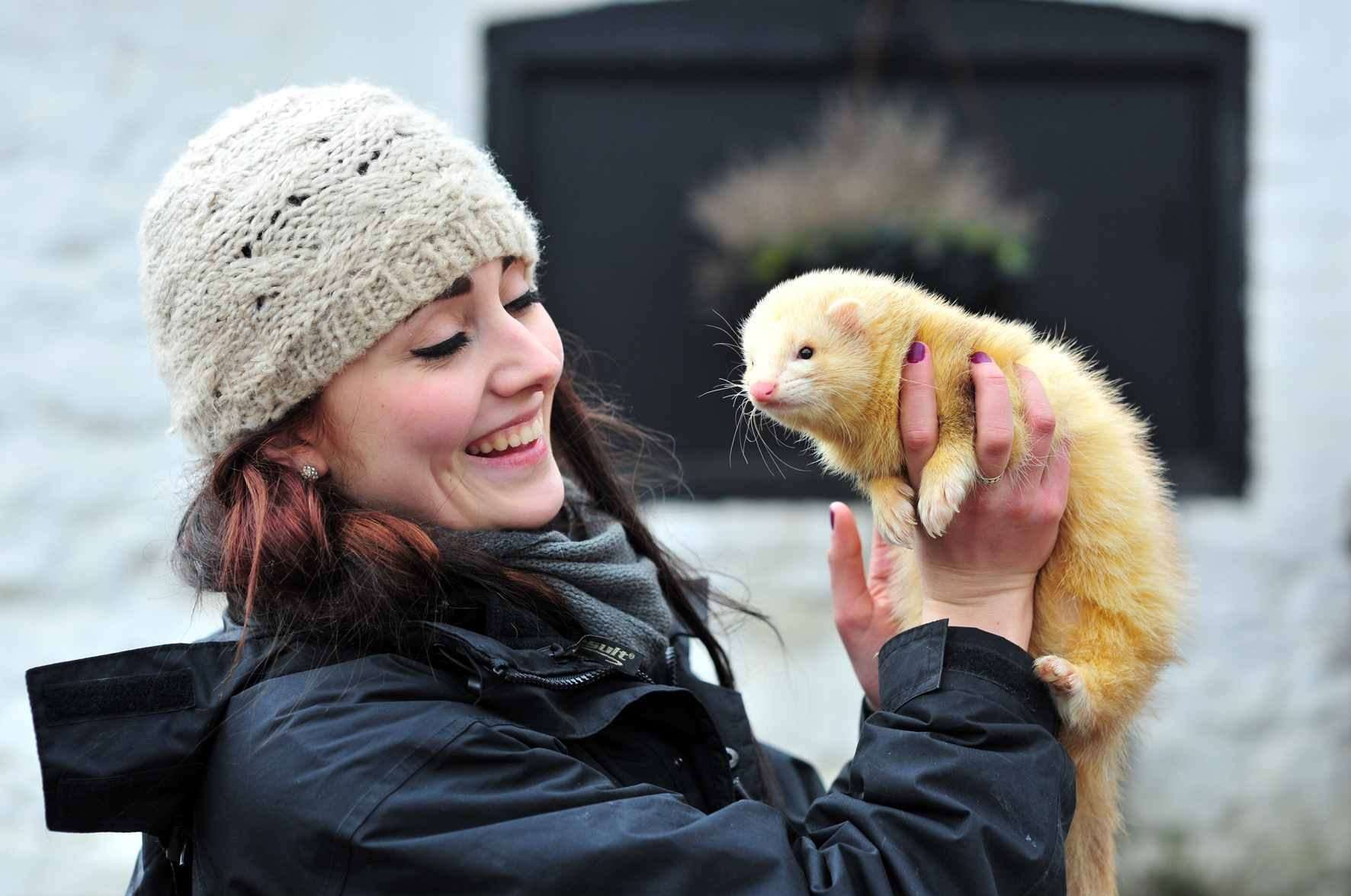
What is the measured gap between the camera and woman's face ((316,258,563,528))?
5.24 feet

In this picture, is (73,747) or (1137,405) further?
(1137,405)

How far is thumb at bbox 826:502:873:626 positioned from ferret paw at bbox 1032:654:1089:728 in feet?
1.26

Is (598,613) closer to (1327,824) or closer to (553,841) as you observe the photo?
(553,841)

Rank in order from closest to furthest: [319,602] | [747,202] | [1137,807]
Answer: [319,602]
[747,202]
[1137,807]

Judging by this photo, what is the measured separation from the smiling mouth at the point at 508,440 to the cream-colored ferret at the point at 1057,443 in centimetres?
29

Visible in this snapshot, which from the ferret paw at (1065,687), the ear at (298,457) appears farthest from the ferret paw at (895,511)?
the ear at (298,457)

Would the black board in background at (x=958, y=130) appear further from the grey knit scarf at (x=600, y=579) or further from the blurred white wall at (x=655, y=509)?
the grey knit scarf at (x=600, y=579)

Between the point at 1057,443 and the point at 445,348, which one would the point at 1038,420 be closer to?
the point at 1057,443

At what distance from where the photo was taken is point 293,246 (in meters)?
1.56

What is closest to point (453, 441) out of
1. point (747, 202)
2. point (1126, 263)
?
point (747, 202)

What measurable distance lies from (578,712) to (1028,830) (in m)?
0.53

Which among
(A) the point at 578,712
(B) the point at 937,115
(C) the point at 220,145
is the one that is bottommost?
(A) the point at 578,712

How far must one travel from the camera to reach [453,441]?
1.61 m

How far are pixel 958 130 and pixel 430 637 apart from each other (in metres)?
3.05
